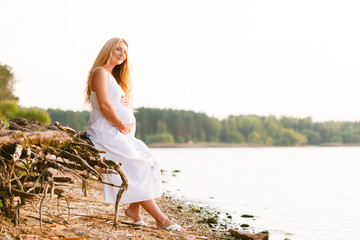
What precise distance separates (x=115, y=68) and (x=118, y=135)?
990mm

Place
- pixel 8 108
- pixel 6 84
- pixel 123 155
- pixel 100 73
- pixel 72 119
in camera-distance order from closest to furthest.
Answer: pixel 123 155, pixel 100 73, pixel 8 108, pixel 6 84, pixel 72 119

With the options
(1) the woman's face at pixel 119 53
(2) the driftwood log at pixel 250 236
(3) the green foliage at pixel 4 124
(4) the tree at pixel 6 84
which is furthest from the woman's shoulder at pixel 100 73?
(4) the tree at pixel 6 84

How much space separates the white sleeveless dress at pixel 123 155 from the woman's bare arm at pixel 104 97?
2.4 inches

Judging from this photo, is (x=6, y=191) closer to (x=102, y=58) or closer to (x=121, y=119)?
(x=121, y=119)

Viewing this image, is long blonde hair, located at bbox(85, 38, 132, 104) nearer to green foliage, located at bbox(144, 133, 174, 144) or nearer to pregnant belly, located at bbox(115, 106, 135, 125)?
pregnant belly, located at bbox(115, 106, 135, 125)

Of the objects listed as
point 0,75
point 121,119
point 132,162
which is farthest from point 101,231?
point 0,75

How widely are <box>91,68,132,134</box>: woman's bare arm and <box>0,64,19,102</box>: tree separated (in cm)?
4348

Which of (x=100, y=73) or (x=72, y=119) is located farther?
(x=72, y=119)

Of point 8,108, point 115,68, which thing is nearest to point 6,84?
point 8,108

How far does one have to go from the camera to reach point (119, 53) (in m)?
4.99

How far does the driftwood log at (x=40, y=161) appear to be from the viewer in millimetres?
3814

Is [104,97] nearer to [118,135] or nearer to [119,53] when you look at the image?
[118,135]

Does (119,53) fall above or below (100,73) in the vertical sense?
above

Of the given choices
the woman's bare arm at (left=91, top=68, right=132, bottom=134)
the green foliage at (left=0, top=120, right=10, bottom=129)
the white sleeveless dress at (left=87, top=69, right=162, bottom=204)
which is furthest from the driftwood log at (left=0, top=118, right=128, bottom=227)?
the woman's bare arm at (left=91, top=68, right=132, bottom=134)
